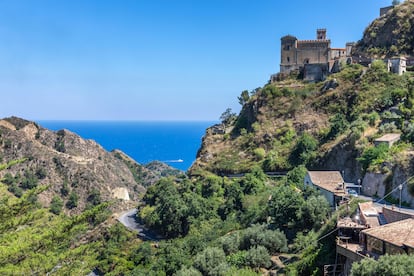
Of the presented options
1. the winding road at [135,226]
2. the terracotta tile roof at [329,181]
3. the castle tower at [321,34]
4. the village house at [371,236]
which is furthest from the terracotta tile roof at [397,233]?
the castle tower at [321,34]

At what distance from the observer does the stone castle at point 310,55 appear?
5281 centimetres

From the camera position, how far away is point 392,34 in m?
52.4

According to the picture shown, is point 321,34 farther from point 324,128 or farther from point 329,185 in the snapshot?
point 329,185

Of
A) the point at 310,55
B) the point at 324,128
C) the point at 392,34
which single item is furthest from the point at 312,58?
the point at 324,128

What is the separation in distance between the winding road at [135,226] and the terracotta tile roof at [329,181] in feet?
63.7

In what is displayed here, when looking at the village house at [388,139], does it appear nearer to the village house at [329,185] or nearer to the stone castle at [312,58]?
the village house at [329,185]

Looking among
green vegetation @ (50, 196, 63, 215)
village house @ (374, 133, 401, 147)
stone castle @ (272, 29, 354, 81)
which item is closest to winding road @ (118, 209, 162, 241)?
green vegetation @ (50, 196, 63, 215)

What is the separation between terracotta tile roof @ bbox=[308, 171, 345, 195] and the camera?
86.1 feet

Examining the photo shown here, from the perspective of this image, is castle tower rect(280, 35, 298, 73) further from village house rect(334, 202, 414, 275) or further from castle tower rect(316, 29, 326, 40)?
village house rect(334, 202, 414, 275)

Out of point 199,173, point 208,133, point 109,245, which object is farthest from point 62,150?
point 109,245

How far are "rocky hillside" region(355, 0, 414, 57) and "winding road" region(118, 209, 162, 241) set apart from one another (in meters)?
35.2

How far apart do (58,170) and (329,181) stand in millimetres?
51603

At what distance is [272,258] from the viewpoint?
23.9m

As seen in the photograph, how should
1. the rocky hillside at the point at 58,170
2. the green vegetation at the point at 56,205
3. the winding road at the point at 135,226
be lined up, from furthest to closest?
1. the rocky hillside at the point at 58,170
2. the green vegetation at the point at 56,205
3. the winding road at the point at 135,226
